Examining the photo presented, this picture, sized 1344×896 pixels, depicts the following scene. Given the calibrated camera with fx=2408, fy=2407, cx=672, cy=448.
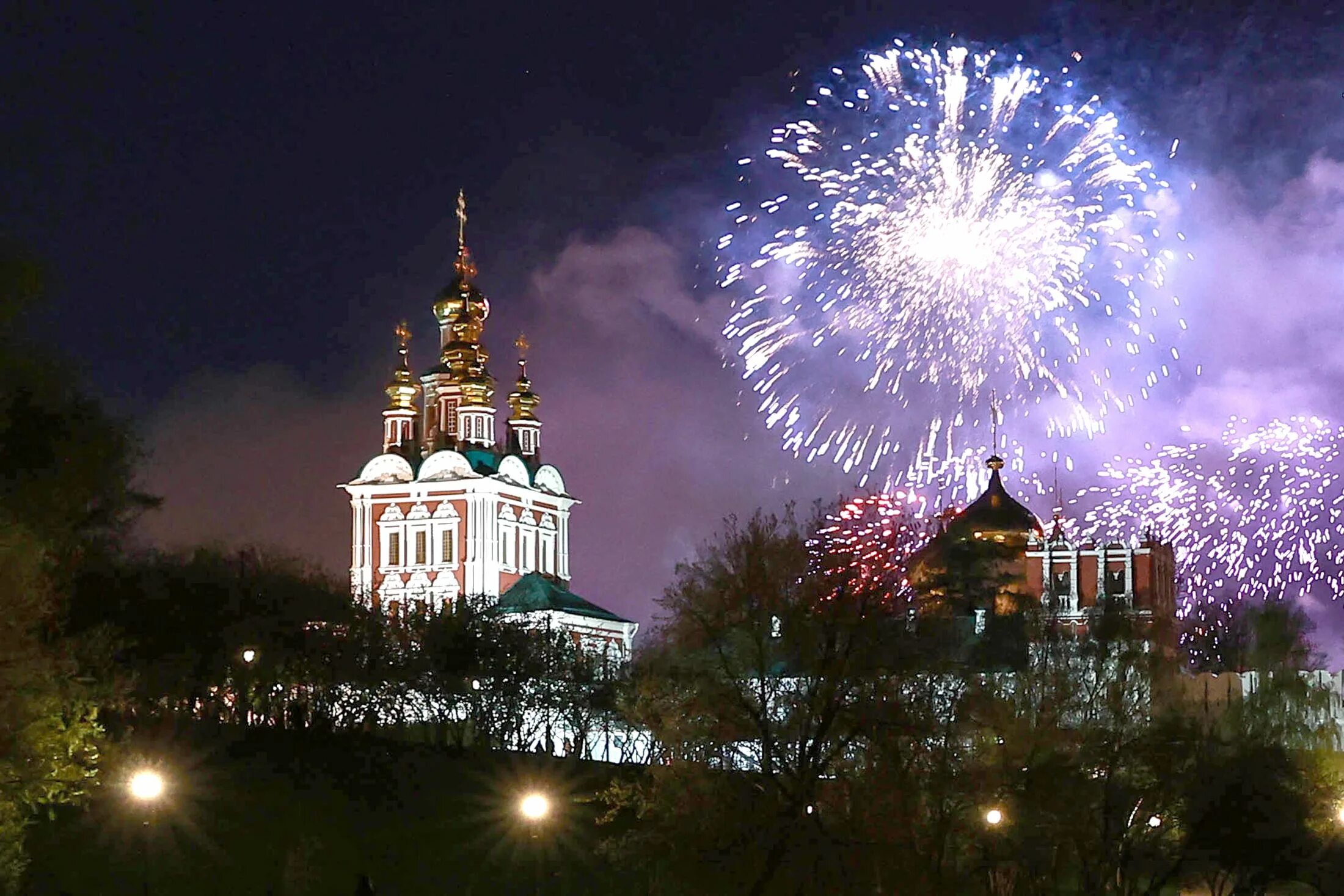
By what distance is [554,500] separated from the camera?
3898 inches

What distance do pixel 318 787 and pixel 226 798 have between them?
139 inches

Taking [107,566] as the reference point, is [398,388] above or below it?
above

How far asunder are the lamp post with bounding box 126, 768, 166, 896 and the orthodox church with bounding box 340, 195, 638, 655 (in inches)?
1934

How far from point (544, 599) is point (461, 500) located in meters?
6.08

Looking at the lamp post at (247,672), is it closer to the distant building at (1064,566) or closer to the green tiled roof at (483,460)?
the distant building at (1064,566)

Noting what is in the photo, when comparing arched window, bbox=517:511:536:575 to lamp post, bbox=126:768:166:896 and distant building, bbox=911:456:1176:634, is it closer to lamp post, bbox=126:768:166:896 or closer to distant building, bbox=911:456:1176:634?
distant building, bbox=911:456:1176:634

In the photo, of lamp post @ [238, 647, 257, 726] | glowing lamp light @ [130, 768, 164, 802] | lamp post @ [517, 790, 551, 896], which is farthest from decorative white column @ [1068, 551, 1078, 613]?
glowing lamp light @ [130, 768, 164, 802]

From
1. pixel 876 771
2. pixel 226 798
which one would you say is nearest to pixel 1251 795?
pixel 876 771

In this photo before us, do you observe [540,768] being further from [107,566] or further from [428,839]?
[107,566]

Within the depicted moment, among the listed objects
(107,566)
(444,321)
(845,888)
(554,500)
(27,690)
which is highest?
(444,321)

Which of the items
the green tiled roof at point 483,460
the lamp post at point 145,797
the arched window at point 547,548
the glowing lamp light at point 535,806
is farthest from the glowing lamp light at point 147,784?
the arched window at point 547,548

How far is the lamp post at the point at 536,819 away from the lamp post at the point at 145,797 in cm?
515

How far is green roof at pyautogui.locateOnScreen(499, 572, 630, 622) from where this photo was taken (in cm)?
8975

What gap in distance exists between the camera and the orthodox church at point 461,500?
93188 mm
